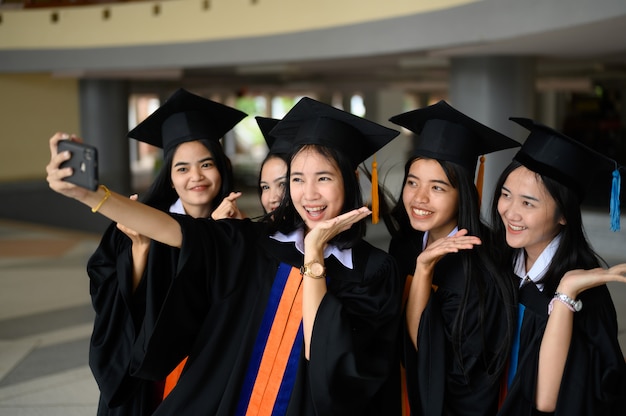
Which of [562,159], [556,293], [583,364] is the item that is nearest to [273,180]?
[562,159]

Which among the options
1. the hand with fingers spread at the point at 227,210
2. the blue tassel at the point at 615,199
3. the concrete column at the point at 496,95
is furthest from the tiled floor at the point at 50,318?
the blue tassel at the point at 615,199

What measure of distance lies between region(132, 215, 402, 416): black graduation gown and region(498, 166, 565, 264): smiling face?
0.46 m

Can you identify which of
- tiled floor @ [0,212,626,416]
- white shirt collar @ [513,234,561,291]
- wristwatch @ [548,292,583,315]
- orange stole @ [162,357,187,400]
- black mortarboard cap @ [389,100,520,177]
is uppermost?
black mortarboard cap @ [389,100,520,177]

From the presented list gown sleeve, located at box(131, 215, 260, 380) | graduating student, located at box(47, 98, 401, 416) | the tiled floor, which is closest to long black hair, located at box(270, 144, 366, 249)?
graduating student, located at box(47, 98, 401, 416)

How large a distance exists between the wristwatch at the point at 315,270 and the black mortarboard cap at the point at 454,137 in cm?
73

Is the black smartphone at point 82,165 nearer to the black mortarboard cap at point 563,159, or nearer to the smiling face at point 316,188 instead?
the smiling face at point 316,188

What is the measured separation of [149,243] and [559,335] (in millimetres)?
Result: 1499

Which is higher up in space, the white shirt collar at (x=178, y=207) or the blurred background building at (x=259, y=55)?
the blurred background building at (x=259, y=55)

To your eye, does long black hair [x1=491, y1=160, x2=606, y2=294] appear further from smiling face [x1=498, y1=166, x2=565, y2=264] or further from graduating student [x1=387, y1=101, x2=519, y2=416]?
graduating student [x1=387, y1=101, x2=519, y2=416]

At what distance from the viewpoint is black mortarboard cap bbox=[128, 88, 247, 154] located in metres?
3.30

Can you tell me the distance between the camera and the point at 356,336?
2.49m

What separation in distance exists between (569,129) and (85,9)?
14.8 metres

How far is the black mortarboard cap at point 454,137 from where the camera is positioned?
9.45ft

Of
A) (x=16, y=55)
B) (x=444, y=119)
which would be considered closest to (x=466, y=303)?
(x=444, y=119)
